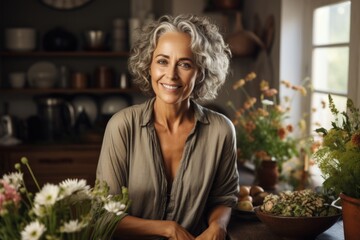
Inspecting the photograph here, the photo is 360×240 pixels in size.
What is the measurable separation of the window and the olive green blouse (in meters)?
0.80

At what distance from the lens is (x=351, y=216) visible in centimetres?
150

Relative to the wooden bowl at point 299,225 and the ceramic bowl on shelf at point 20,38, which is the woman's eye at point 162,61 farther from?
the ceramic bowl on shelf at point 20,38

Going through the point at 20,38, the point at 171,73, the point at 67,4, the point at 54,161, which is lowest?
the point at 54,161

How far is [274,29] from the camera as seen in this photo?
344 cm

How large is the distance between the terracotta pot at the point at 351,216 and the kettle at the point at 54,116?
322 cm

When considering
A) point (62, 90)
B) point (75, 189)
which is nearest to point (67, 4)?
point (62, 90)

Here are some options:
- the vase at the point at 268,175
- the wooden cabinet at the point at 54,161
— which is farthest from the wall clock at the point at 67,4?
the vase at the point at 268,175

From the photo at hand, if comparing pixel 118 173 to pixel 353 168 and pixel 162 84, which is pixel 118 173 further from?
pixel 353 168

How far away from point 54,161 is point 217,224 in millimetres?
2524

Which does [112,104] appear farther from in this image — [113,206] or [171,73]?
[113,206]

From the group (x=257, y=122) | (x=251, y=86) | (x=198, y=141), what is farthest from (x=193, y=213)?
(x=251, y=86)

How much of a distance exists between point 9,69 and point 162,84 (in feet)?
10.2

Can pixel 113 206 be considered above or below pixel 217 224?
above

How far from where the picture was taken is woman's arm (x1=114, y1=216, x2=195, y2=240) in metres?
1.79
